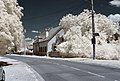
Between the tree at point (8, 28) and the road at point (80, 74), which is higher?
the tree at point (8, 28)

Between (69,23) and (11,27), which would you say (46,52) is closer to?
(69,23)

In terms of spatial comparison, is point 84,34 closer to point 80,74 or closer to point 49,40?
point 49,40

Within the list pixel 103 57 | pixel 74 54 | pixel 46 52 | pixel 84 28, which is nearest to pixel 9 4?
pixel 103 57

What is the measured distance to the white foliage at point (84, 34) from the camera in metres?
55.9

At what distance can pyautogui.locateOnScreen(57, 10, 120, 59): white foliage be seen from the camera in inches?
2202

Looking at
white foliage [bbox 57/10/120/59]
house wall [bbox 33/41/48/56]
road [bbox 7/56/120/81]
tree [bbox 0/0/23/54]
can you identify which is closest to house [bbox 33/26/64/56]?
house wall [bbox 33/41/48/56]

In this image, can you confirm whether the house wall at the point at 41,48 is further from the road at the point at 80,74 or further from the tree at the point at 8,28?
the road at the point at 80,74

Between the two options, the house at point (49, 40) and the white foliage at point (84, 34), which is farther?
the house at point (49, 40)

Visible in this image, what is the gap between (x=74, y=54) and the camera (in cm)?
5903

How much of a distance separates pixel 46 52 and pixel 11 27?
190ft

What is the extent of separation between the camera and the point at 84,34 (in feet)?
211

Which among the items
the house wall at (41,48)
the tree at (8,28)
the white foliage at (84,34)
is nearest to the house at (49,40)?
the house wall at (41,48)

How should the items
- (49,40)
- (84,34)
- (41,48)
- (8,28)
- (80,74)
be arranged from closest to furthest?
(80,74), (8,28), (84,34), (49,40), (41,48)

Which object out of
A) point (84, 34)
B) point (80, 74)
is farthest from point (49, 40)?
point (80, 74)
